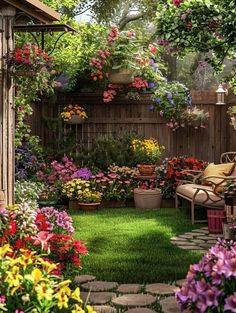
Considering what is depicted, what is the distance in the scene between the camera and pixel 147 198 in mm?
10016

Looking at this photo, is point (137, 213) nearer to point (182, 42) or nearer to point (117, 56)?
point (117, 56)

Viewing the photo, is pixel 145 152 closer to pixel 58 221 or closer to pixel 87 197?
pixel 87 197

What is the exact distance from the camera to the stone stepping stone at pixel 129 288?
4.72 meters

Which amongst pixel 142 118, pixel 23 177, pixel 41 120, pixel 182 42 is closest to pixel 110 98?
pixel 142 118

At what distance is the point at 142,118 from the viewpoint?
1141cm

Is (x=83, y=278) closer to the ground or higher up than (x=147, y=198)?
closer to the ground

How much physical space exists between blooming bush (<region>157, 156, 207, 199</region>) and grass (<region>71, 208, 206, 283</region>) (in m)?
0.56

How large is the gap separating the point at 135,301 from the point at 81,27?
26.3 ft

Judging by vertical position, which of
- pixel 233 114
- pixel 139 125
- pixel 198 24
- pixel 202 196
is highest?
pixel 198 24

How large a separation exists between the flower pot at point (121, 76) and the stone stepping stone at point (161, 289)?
651cm

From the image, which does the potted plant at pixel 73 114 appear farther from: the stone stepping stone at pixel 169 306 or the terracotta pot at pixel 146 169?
the stone stepping stone at pixel 169 306

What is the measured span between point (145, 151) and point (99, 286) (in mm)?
5877

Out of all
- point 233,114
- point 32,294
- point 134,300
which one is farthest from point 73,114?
point 32,294

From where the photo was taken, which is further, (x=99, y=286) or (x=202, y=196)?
(x=202, y=196)
